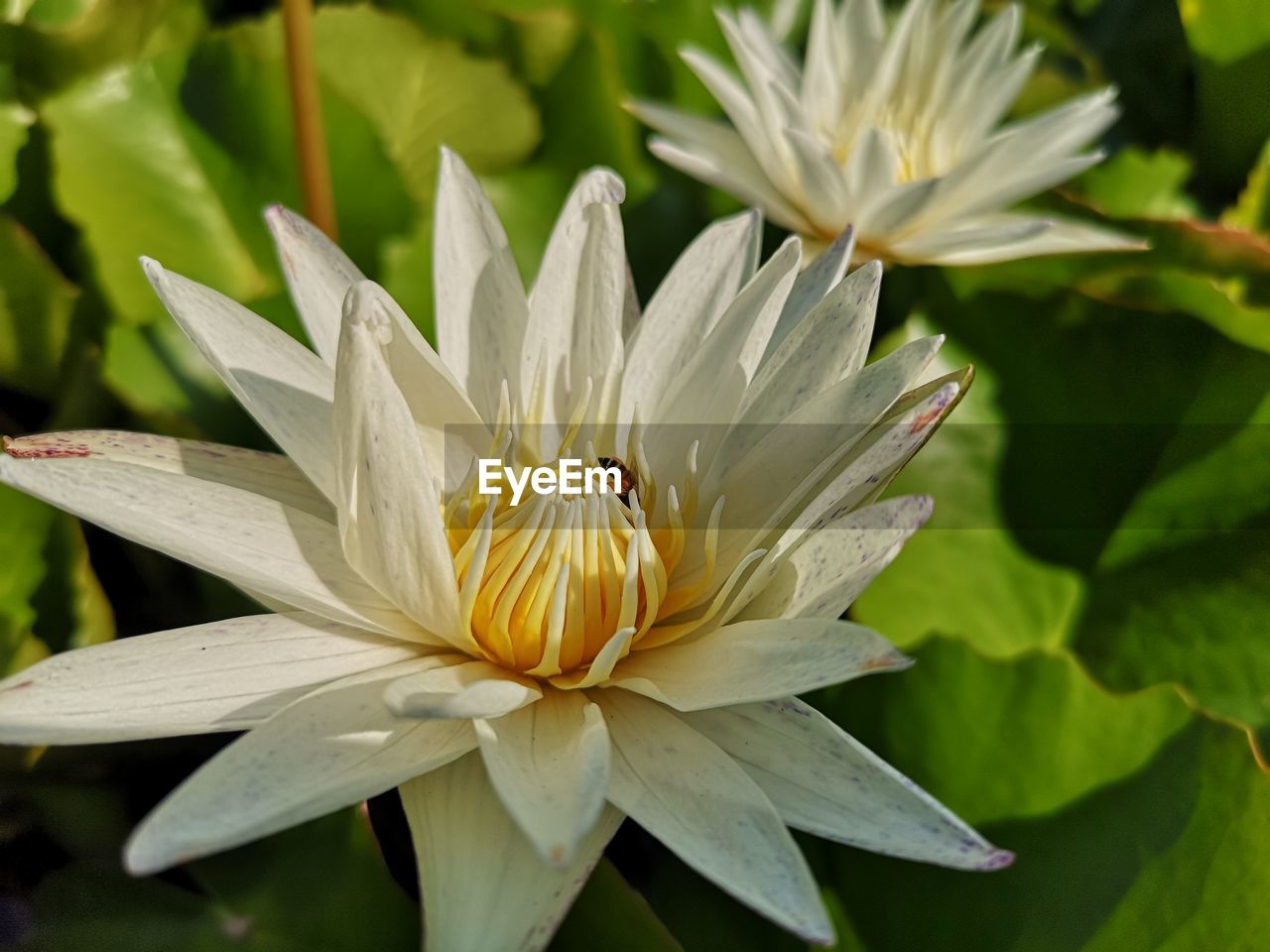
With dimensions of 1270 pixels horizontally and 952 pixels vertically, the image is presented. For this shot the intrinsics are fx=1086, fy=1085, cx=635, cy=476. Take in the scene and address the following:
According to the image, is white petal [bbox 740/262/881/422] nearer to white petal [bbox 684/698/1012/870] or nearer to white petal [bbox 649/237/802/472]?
white petal [bbox 649/237/802/472]

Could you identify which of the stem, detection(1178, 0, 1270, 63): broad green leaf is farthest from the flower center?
detection(1178, 0, 1270, 63): broad green leaf

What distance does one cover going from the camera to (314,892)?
925mm

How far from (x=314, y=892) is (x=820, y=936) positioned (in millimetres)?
502

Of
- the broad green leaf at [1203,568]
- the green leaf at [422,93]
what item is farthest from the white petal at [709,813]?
the green leaf at [422,93]

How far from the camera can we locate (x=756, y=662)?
0.72 metres

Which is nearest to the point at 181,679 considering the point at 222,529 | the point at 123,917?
the point at 222,529

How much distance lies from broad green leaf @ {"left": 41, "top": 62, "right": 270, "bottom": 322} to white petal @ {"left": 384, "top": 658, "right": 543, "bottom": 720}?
0.75 meters

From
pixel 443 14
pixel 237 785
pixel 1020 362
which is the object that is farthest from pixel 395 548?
pixel 443 14

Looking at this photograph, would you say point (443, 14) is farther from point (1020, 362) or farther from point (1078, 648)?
point (1078, 648)

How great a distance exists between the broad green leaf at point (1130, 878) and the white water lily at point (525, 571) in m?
0.34

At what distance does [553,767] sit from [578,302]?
17.2 inches

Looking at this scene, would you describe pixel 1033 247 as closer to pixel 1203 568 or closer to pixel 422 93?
pixel 1203 568

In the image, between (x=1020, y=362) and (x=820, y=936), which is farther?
(x=1020, y=362)

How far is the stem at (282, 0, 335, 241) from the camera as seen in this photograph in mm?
1183
